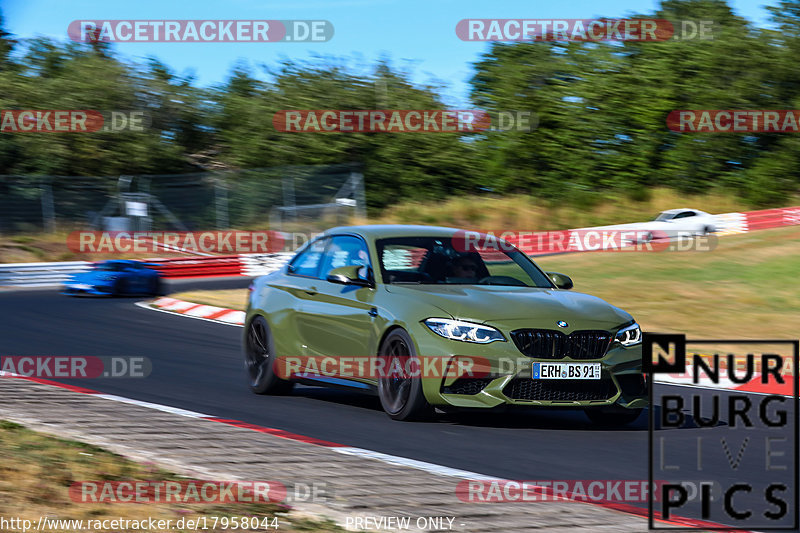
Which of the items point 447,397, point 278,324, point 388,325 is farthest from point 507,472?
point 278,324

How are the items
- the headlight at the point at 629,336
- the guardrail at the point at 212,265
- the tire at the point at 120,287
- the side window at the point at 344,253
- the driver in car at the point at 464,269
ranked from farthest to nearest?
the guardrail at the point at 212,265 → the tire at the point at 120,287 → the side window at the point at 344,253 → the driver in car at the point at 464,269 → the headlight at the point at 629,336

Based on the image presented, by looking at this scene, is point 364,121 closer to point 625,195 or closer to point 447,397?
point 625,195

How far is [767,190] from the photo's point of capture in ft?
146

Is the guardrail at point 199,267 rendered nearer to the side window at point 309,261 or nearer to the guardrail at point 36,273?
the guardrail at point 36,273

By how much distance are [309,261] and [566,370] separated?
2926 mm

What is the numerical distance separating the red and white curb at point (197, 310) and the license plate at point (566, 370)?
9.87 meters

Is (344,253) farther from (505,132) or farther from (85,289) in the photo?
(505,132)

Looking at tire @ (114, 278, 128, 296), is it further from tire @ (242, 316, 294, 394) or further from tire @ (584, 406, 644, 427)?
tire @ (584, 406, 644, 427)

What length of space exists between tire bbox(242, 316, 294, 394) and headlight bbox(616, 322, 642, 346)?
308 centimetres

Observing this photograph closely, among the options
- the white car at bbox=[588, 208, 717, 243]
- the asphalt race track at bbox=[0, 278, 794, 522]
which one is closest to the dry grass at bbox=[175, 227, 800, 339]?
the white car at bbox=[588, 208, 717, 243]

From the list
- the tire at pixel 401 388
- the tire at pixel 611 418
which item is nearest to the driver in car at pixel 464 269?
the tire at pixel 401 388

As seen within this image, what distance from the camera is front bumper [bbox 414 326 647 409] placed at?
8203 millimetres

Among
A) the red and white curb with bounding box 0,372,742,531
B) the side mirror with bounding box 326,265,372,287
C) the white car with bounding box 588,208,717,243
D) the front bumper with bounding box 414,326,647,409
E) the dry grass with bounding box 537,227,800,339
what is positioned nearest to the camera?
the red and white curb with bounding box 0,372,742,531

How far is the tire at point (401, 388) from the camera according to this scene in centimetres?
839
